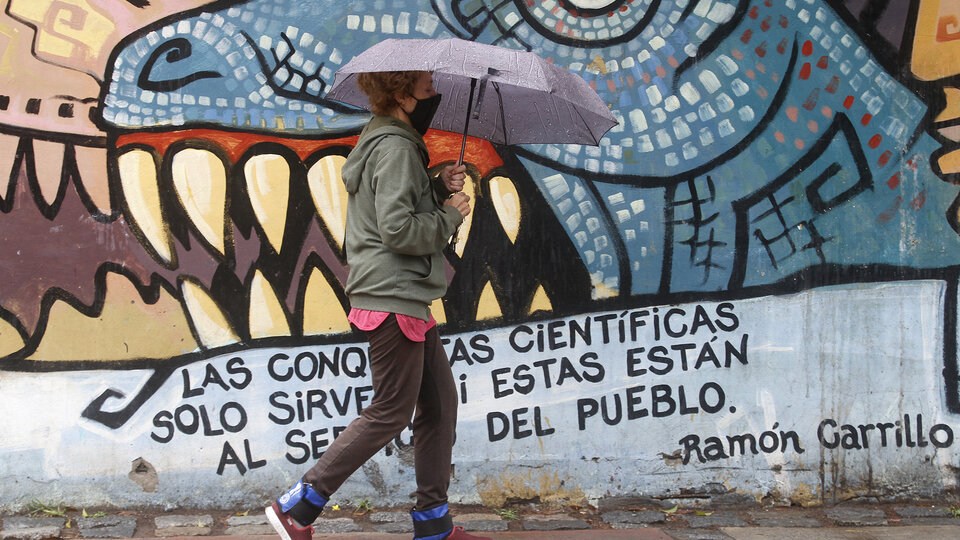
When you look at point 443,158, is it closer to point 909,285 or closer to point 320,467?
point 320,467

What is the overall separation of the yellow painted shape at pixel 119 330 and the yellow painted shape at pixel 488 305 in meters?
1.24

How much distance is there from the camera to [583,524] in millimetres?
3752

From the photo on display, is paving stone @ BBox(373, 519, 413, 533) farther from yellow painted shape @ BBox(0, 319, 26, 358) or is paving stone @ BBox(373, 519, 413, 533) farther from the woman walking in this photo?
yellow painted shape @ BBox(0, 319, 26, 358)

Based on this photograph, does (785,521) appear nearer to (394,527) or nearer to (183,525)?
(394,527)

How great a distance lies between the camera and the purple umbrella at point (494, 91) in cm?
273

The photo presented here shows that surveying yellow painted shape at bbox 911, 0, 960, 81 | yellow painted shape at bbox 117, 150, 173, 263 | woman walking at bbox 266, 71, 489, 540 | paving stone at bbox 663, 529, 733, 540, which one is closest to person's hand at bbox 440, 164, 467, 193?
woman walking at bbox 266, 71, 489, 540

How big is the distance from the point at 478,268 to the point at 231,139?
120 cm

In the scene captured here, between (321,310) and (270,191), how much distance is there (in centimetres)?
56

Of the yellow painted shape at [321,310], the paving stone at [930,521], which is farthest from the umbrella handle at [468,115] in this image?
the paving stone at [930,521]

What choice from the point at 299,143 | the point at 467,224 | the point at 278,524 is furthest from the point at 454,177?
the point at 278,524

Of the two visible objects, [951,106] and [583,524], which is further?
[951,106]

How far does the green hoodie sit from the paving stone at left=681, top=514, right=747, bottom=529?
1.66m

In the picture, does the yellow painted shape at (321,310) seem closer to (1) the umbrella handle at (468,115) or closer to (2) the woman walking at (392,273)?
(2) the woman walking at (392,273)

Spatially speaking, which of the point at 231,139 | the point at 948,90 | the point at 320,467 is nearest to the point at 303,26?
the point at 231,139
